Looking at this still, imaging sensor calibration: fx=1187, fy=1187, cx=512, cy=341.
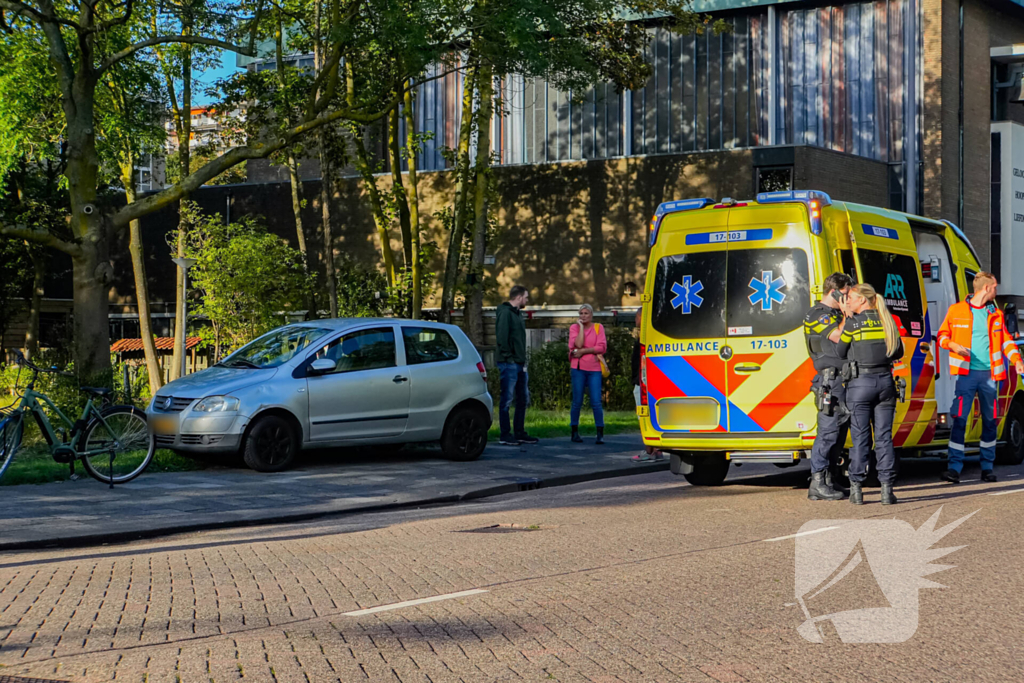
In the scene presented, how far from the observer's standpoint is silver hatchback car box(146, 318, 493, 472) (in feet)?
41.7

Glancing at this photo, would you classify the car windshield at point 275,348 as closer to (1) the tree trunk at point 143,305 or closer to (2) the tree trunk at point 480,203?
(2) the tree trunk at point 480,203

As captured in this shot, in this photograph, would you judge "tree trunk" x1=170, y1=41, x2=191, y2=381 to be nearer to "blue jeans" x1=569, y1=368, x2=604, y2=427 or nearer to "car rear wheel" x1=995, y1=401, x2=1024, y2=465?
"blue jeans" x1=569, y1=368, x2=604, y2=427

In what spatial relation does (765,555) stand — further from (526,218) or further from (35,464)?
(526,218)

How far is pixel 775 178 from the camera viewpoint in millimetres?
28531

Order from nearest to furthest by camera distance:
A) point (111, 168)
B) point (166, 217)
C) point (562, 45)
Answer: point (562, 45)
point (111, 168)
point (166, 217)

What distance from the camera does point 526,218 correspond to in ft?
103

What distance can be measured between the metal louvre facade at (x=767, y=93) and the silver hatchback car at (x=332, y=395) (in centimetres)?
1808

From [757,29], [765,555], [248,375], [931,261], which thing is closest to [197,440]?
[248,375]

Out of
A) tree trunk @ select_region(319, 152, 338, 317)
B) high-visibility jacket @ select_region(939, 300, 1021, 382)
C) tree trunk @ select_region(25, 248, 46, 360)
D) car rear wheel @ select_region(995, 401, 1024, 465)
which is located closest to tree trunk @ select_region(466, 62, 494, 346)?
tree trunk @ select_region(319, 152, 338, 317)

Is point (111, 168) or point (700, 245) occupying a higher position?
point (111, 168)

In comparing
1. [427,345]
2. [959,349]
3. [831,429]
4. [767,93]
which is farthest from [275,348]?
[767,93]

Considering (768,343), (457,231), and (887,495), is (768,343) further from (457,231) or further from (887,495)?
(457,231)

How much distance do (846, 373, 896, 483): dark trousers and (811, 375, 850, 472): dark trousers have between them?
0.23 feet

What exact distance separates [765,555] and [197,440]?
6923mm
